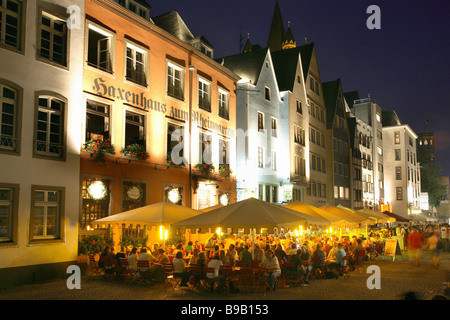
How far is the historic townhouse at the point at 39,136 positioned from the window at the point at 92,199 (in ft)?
2.08

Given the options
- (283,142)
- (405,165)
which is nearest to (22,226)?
(283,142)

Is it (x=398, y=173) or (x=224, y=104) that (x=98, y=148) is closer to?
(x=224, y=104)

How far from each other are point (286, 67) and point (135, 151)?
2313 centimetres

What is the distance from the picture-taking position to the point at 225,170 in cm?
2741

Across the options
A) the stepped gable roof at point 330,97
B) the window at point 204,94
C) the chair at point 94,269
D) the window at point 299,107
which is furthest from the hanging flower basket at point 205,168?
the stepped gable roof at point 330,97

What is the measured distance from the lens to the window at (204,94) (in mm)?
26391

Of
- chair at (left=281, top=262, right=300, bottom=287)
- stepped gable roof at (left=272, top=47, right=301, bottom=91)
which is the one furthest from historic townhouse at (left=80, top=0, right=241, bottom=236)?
stepped gable roof at (left=272, top=47, right=301, bottom=91)

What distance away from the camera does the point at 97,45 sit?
1966 cm

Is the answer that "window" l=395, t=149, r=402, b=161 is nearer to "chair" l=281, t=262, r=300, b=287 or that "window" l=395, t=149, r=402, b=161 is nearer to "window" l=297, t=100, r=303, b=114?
"window" l=297, t=100, r=303, b=114

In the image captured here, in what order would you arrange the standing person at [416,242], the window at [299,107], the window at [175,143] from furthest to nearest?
the window at [299,107] < the window at [175,143] < the standing person at [416,242]

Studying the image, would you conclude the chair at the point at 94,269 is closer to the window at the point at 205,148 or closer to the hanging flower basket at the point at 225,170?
the window at the point at 205,148

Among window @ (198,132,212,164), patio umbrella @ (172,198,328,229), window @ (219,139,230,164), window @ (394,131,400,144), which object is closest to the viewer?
patio umbrella @ (172,198,328,229)

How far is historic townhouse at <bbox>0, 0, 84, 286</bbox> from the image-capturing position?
15.1 metres

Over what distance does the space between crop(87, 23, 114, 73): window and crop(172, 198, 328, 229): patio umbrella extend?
9.10 meters
